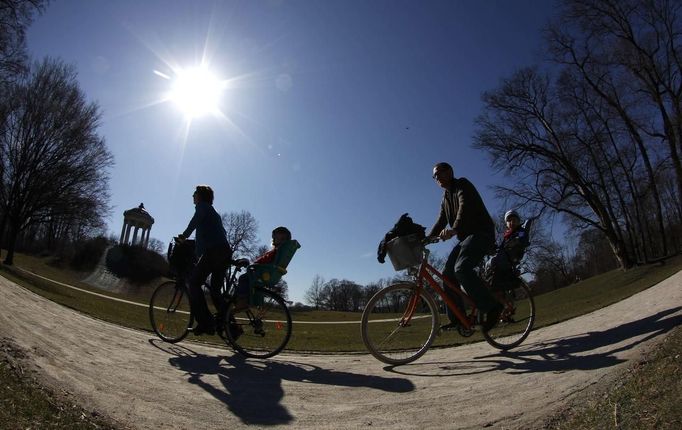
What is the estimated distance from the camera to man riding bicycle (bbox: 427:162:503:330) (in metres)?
4.46

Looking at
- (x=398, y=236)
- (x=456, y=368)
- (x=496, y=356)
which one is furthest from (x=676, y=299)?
(x=398, y=236)

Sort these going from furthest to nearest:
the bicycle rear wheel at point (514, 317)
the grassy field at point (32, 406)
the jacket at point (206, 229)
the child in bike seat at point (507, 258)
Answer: the jacket at point (206, 229) < the child in bike seat at point (507, 258) < the bicycle rear wheel at point (514, 317) < the grassy field at point (32, 406)

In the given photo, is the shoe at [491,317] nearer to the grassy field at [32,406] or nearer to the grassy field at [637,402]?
the grassy field at [637,402]

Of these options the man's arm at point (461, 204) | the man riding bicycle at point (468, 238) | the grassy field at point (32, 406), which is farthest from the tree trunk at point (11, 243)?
the man's arm at point (461, 204)

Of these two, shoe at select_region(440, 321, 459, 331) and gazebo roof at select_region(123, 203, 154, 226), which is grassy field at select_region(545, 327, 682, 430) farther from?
gazebo roof at select_region(123, 203, 154, 226)

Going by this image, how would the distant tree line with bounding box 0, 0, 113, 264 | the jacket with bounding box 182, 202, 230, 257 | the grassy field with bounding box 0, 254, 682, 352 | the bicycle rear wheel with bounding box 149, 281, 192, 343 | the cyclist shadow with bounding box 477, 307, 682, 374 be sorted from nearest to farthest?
the cyclist shadow with bounding box 477, 307, 682, 374 → the jacket with bounding box 182, 202, 230, 257 → the bicycle rear wheel with bounding box 149, 281, 192, 343 → the grassy field with bounding box 0, 254, 682, 352 → the distant tree line with bounding box 0, 0, 113, 264

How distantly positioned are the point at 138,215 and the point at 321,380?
5607 cm

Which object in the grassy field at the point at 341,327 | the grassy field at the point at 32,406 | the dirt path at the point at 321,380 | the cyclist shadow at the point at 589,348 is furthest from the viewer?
→ the grassy field at the point at 341,327

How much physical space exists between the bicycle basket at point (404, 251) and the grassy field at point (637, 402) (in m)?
2.27

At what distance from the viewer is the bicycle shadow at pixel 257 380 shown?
9.16 ft

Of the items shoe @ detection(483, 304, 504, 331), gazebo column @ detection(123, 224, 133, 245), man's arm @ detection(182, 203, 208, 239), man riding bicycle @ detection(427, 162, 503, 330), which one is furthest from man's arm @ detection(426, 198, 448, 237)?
gazebo column @ detection(123, 224, 133, 245)

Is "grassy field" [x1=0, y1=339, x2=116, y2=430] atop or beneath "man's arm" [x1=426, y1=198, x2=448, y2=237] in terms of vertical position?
beneath

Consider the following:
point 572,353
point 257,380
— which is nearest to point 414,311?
point 572,353

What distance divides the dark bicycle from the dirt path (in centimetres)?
30
